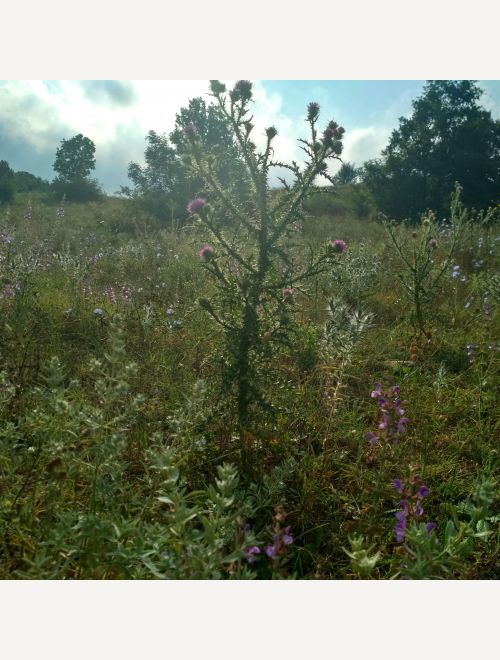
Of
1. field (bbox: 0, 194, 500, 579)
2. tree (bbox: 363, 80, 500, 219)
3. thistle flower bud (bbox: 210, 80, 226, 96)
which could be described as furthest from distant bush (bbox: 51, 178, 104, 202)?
thistle flower bud (bbox: 210, 80, 226, 96)

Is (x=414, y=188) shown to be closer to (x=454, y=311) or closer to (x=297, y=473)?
(x=454, y=311)

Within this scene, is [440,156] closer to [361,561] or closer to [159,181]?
[159,181]

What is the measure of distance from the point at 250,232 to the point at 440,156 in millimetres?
17236

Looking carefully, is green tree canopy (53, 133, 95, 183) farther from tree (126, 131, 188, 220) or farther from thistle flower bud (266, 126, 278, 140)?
thistle flower bud (266, 126, 278, 140)

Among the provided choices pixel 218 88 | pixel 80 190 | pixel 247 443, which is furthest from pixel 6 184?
pixel 247 443

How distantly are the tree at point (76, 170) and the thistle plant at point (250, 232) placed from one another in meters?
16.4

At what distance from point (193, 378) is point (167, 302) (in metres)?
1.70

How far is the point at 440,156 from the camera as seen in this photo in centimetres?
1680

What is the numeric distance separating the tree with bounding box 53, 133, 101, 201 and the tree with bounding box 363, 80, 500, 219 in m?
10.9

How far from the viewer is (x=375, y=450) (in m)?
2.27

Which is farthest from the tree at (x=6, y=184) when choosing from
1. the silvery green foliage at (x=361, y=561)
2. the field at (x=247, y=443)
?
the silvery green foliage at (x=361, y=561)

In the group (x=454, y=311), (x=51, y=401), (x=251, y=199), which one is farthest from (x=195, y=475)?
(x=454, y=311)

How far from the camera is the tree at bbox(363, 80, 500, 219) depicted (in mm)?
16672

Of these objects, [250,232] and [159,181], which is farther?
[159,181]
